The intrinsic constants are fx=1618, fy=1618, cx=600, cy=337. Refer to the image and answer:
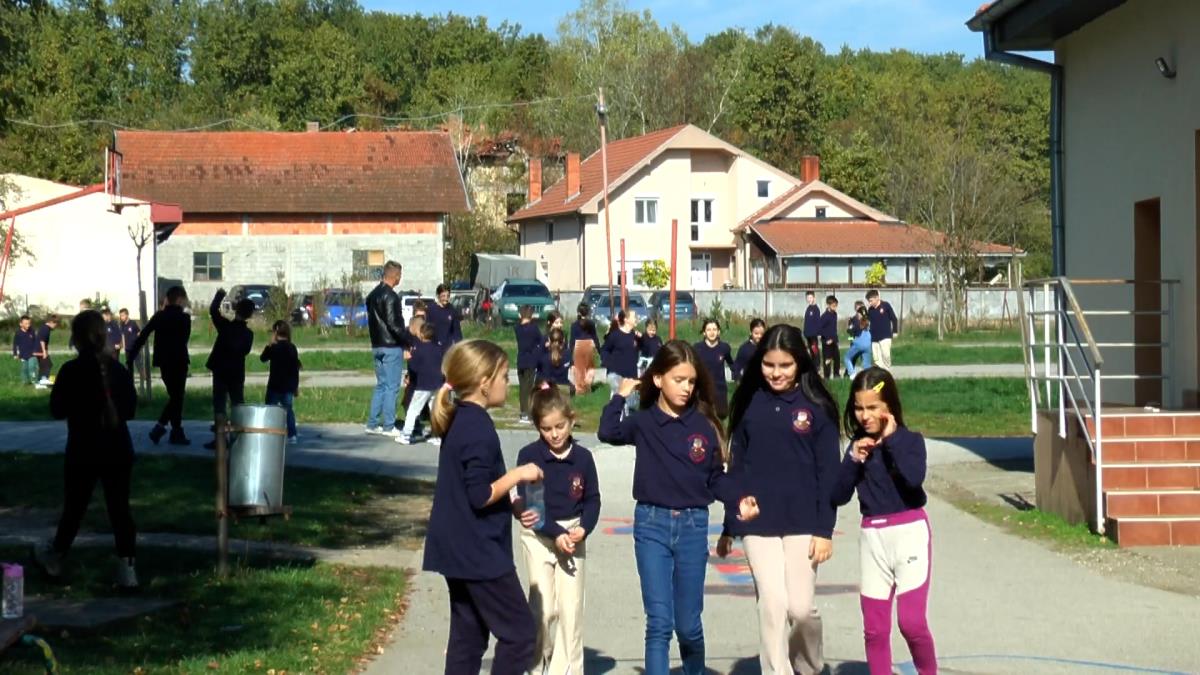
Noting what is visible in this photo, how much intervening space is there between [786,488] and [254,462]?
428cm

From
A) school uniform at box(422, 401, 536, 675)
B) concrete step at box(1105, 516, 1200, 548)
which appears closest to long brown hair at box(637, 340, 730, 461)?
school uniform at box(422, 401, 536, 675)

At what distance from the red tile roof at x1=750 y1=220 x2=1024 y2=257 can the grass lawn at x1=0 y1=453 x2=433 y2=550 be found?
48711 mm

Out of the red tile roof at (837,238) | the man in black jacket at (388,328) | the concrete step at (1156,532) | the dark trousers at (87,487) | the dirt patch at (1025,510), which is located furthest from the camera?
the red tile roof at (837,238)

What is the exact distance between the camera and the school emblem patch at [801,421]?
23.3ft

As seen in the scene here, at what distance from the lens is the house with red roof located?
60.6m

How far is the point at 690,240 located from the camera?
70000mm

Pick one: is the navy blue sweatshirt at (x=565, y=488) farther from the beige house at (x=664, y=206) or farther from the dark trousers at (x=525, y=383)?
the beige house at (x=664, y=206)

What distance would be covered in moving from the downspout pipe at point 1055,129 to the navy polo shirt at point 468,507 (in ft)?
37.8

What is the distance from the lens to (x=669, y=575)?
702cm

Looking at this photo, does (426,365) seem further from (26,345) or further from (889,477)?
(26,345)

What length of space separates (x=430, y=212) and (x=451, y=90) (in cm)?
3324

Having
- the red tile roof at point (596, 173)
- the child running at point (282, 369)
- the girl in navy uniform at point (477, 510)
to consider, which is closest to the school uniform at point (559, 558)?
the girl in navy uniform at point (477, 510)

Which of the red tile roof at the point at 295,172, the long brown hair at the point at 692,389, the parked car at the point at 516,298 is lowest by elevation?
the long brown hair at the point at 692,389

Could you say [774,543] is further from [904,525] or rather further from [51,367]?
[51,367]
